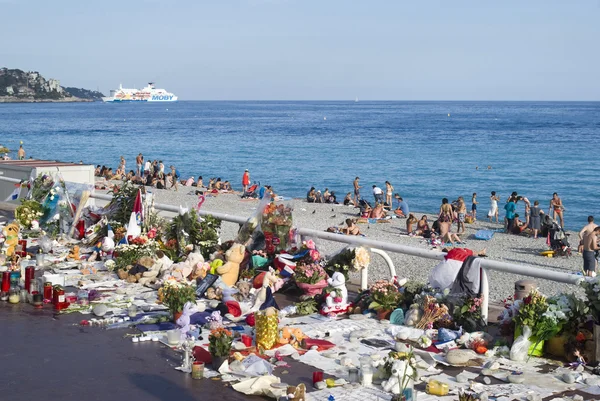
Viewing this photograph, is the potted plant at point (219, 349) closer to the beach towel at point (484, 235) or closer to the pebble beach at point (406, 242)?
the pebble beach at point (406, 242)

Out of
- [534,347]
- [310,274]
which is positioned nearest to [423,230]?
[310,274]

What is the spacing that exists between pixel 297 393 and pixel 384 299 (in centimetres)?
338

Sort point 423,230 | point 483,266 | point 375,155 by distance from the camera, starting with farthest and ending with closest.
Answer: point 375,155, point 423,230, point 483,266

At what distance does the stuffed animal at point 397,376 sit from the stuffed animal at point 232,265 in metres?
4.77

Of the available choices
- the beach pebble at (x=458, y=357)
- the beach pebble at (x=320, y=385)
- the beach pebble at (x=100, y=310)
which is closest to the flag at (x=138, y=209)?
the beach pebble at (x=100, y=310)

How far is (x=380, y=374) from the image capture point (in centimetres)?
793

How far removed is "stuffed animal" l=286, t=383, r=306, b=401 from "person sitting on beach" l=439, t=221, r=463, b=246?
62.1 ft

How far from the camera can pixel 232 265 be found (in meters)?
12.3

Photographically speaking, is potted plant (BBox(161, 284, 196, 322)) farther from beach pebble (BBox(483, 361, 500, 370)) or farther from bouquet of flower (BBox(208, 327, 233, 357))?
beach pebble (BBox(483, 361, 500, 370))

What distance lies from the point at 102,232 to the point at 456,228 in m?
16.4

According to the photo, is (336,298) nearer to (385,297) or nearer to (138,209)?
(385,297)

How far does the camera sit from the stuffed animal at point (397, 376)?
25.0 ft

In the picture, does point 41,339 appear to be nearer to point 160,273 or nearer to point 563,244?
point 160,273

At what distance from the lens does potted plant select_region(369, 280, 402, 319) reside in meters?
10.3
